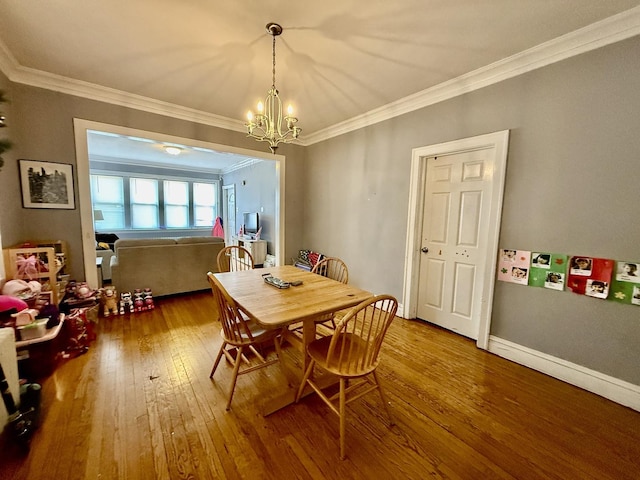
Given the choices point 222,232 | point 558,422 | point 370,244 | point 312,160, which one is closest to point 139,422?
point 558,422

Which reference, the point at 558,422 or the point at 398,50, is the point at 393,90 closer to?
the point at 398,50

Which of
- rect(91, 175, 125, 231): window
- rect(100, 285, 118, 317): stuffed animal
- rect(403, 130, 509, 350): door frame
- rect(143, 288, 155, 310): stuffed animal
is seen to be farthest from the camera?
rect(91, 175, 125, 231): window

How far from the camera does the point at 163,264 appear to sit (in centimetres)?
352

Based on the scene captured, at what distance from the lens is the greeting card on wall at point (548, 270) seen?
1.99 metres

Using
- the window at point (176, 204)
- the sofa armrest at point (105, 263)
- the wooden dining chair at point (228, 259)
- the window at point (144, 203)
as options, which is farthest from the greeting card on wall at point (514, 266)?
the window at point (144, 203)

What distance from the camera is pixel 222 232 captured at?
7844 millimetres

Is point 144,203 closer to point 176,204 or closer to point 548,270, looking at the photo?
point 176,204

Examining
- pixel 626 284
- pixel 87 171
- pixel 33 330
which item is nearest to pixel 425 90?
pixel 626 284

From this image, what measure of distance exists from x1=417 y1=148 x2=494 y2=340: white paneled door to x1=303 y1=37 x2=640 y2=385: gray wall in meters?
0.22

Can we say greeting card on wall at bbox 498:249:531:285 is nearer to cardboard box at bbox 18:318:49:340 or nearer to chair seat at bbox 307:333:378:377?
chair seat at bbox 307:333:378:377

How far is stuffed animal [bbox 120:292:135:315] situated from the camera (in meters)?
3.11

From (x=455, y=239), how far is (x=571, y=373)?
1379 mm

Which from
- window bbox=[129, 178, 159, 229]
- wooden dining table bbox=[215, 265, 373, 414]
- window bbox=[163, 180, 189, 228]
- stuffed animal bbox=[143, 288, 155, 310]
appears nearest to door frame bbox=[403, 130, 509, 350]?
wooden dining table bbox=[215, 265, 373, 414]

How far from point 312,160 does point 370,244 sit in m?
1.91
